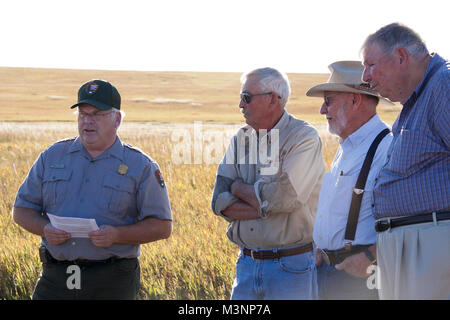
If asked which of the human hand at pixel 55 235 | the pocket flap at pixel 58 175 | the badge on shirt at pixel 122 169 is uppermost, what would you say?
the badge on shirt at pixel 122 169

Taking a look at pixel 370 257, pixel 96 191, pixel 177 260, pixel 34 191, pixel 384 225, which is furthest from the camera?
pixel 177 260

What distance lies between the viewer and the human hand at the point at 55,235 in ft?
13.7

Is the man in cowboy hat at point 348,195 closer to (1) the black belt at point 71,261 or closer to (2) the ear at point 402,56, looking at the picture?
(2) the ear at point 402,56

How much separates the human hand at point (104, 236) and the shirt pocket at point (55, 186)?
1.25 feet

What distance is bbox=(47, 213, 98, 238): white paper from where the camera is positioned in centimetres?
411

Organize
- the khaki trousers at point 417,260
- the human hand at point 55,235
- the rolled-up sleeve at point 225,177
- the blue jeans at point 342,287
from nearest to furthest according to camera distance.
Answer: the khaki trousers at point 417,260
the blue jeans at point 342,287
the human hand at point 55,235
the rolled-up sleeve at point 225,177

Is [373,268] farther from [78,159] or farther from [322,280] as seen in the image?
[78,159]

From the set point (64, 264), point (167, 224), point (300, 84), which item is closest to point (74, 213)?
point (64, 264)

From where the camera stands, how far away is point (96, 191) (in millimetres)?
4289

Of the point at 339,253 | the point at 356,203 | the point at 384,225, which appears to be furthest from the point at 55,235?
the point at 384,225

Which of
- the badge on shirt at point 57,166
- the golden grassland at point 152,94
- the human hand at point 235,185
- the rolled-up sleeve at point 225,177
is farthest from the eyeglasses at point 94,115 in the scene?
the golden grassland at point 152,94

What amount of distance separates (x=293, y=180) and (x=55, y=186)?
1.51 meters

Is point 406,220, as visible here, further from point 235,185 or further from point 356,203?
point 235,185
